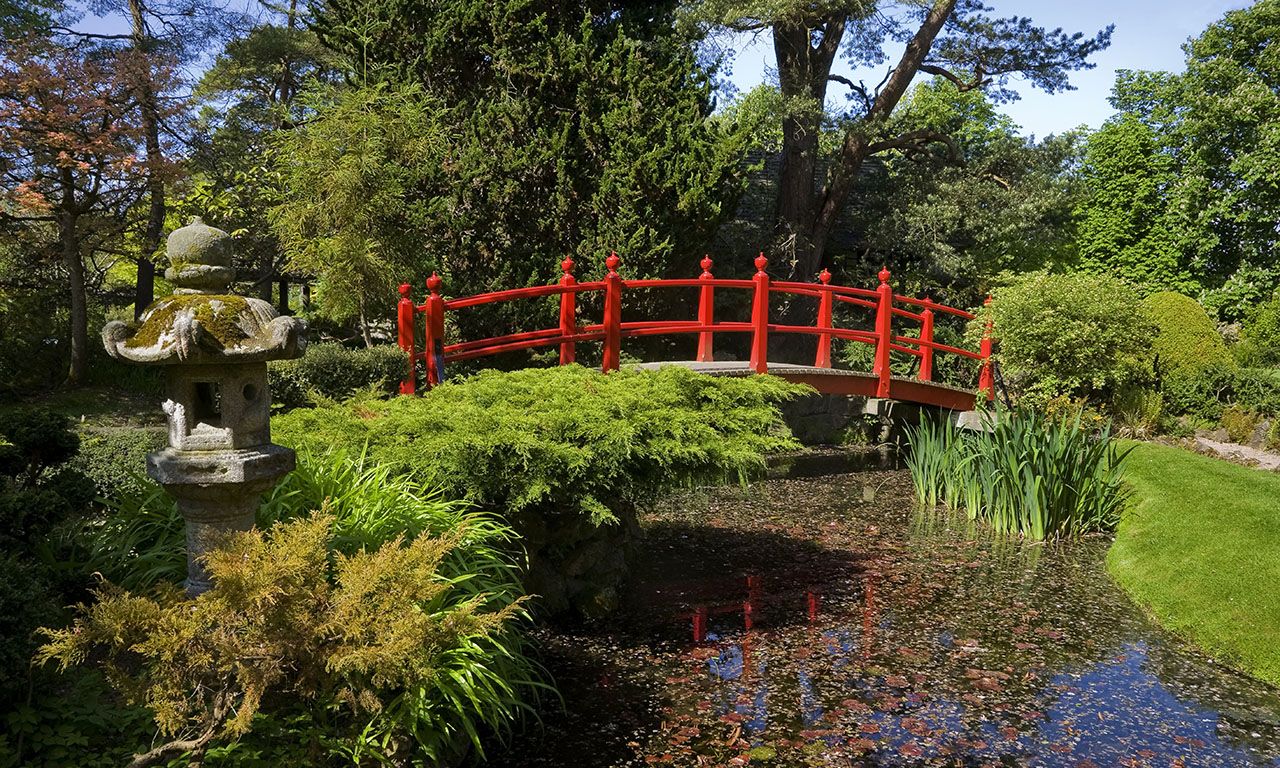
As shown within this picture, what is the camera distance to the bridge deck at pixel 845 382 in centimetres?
953

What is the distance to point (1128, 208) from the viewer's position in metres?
20.3

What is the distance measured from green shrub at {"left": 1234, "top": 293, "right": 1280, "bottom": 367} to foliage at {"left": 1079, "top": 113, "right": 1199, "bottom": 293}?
4.19 metres

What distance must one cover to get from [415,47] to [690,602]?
28.7 ft

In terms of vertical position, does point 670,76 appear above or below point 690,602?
above

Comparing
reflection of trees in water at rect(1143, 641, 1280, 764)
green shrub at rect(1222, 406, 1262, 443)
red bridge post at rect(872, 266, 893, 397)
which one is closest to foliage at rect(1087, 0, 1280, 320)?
green shrub at rect(1222, 406, 1262, 443)

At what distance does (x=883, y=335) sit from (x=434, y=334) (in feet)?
17.9

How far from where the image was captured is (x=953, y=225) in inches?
608

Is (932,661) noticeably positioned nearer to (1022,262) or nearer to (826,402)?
(826,402)

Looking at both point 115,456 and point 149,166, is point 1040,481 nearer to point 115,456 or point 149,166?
point 115,456

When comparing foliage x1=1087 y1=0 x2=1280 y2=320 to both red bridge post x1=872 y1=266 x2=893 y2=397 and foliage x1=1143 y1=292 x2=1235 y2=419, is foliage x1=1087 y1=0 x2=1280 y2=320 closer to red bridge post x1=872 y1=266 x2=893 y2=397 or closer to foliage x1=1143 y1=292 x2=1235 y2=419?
foliage x1=1143 y1=292 x2=1235 y2=419

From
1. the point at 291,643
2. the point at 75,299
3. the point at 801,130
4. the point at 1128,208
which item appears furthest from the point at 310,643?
the point at 1128,208

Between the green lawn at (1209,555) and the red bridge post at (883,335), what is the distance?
9.28 feet

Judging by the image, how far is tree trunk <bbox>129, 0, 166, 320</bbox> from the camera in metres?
12.3

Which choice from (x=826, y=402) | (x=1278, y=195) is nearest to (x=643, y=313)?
(x=826, y=402)
